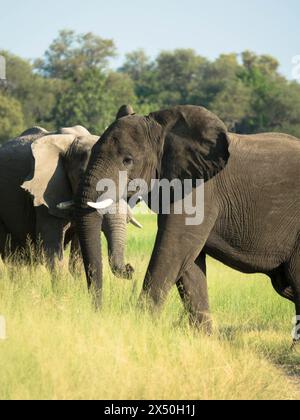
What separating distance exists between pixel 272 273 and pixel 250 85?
65348 millimetres

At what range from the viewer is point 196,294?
7438 millimetres

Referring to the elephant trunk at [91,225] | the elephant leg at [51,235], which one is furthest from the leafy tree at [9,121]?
the elephant trunk at [91,225]

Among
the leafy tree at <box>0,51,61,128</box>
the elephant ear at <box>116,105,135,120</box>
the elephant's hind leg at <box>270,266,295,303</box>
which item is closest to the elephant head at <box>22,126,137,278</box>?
the elephant ear at <box>116,105,135,120</box>

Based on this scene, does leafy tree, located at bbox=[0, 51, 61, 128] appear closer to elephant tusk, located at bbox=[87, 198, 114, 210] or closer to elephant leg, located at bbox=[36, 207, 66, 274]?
elephant leg, located at bbox=[36, 207, 66, 274]

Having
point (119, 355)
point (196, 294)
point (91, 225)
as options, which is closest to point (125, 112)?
point (91, 225)

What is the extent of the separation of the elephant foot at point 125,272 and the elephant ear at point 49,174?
0.90 m

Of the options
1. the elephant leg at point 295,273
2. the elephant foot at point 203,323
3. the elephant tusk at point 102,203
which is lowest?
the elephant foot at point 203,323

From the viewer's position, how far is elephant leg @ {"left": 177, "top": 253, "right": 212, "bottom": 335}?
7.42m

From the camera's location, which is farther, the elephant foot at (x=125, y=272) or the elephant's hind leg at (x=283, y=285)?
the elephant foot at (x=125, y=272)

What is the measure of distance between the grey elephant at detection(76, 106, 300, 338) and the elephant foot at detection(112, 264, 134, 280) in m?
1.22

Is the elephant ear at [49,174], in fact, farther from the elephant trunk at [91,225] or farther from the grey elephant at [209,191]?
the grey elephant at [209,191]

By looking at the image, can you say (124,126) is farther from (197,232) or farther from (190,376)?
(190,376)

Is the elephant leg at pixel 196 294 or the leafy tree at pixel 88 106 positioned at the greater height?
the leafy tree at pixel 88 106

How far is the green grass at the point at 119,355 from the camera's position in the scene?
5395 millimetres
